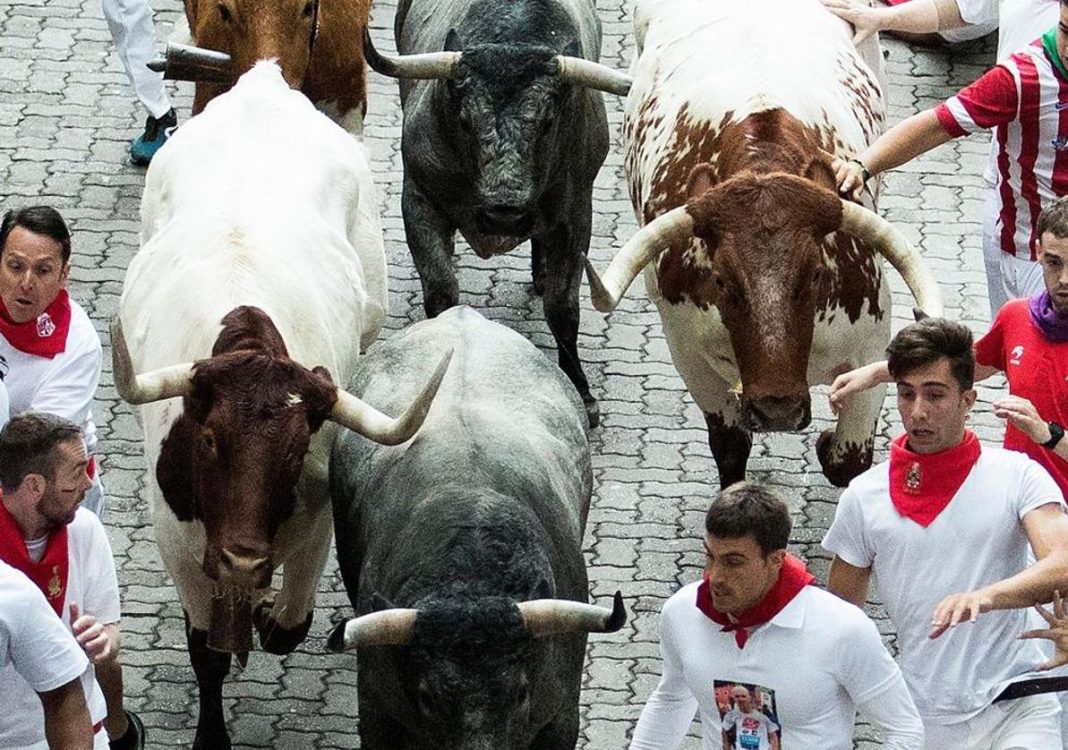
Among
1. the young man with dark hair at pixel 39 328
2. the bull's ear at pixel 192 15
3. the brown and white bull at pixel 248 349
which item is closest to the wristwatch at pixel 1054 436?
the brown and white bull at pixel 248 349

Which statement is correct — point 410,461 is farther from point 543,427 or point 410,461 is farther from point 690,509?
point 690,509

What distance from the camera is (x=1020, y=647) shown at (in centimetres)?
692

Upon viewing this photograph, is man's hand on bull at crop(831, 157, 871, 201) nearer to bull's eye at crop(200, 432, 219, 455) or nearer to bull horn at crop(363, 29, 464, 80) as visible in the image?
bull horn at crop(363, 29, 464, 80)

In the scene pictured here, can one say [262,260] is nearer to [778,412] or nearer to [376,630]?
[778,412]

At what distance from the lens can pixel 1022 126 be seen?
8.98 m

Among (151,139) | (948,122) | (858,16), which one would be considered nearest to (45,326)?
(948,122)

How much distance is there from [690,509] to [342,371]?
220cm

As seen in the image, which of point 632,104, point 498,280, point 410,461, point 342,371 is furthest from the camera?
point 498,280

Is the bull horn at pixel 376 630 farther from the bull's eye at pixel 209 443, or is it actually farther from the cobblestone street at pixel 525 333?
the cobblestone street at pixel 525 333

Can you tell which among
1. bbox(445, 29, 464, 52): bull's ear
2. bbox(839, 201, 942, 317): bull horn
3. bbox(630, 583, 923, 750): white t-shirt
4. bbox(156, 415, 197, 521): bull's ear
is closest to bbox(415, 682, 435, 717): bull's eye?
bbox(630, 583, 923, 750): white t-shirt

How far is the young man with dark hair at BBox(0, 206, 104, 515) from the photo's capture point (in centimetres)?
791

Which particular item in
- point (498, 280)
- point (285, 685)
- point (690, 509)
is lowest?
point (285, 685)

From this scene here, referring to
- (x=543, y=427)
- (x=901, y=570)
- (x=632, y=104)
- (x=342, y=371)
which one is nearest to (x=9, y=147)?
(x=632, y=104)

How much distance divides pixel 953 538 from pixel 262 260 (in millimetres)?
3005
